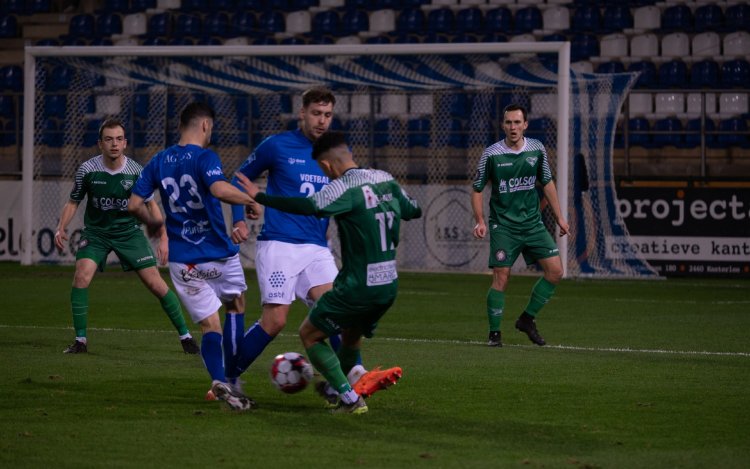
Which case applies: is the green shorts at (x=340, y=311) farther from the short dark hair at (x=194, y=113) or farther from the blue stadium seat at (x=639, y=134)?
the blue stadium seat at (x=639, y=134)

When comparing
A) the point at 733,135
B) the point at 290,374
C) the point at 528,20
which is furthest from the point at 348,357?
the point at 528,20

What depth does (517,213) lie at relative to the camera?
11023 millimetres

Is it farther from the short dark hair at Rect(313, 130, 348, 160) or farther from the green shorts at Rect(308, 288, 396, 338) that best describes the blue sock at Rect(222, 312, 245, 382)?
the short dark hair at Rect(313, 130, 348, 160)

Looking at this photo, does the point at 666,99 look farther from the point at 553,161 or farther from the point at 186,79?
the point at 186,79

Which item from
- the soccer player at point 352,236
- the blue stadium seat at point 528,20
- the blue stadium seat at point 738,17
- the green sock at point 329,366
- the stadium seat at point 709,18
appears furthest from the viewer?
the blue stadium seat at point 528,20

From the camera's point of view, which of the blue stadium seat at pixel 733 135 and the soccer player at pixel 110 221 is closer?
the soccer player at pixel 110 221

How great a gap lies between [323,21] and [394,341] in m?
16.2

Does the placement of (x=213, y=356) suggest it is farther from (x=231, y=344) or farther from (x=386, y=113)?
(x=386, y=113)

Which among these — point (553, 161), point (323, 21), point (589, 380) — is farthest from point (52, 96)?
point (589, 380)

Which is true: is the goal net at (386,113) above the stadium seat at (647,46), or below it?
below

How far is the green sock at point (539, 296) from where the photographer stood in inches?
433

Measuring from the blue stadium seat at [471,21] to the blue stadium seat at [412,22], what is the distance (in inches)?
32.3

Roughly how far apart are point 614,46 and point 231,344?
18.3 meters

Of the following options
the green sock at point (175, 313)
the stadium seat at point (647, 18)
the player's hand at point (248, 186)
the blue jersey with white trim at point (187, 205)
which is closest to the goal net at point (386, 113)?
the stadium seat at point (647, 18)
